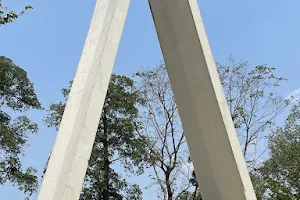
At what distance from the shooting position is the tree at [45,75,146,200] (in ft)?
53.7

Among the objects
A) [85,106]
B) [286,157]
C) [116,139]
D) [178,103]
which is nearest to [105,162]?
[116,139]

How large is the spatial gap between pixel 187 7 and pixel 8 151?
11.9 metres

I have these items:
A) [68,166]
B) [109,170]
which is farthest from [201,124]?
[109,170]

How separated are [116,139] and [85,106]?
1300 cm

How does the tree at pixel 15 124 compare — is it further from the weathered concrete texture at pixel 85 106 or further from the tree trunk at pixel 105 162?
the weathered concrete texture at pixel 85 106

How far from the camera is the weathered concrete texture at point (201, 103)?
4.82 metres

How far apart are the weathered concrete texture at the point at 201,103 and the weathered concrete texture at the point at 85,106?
33.7 inches

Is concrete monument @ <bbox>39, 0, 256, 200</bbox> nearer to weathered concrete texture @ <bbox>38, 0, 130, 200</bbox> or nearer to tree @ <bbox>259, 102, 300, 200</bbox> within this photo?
weathered concrete texture @ <bbox>38, 0, 130, 200</bbox>

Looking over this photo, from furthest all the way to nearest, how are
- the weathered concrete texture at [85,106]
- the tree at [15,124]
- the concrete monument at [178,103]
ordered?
the tree at [15,124], the concrete monument at [178,103], the weathered concrete texture at [85,106]

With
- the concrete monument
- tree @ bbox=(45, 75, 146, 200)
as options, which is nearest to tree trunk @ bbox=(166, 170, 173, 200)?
tree @ bbox=(45, 75, 146, 200)

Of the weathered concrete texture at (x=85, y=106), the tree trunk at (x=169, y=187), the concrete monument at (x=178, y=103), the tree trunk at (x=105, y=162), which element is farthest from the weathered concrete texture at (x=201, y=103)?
the tree trunk at (x=105, y=162)

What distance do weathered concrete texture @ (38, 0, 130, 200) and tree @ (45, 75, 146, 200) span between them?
1196 cm

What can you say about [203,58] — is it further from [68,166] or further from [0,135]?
[0,135]

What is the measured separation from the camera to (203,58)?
4.98 metres
